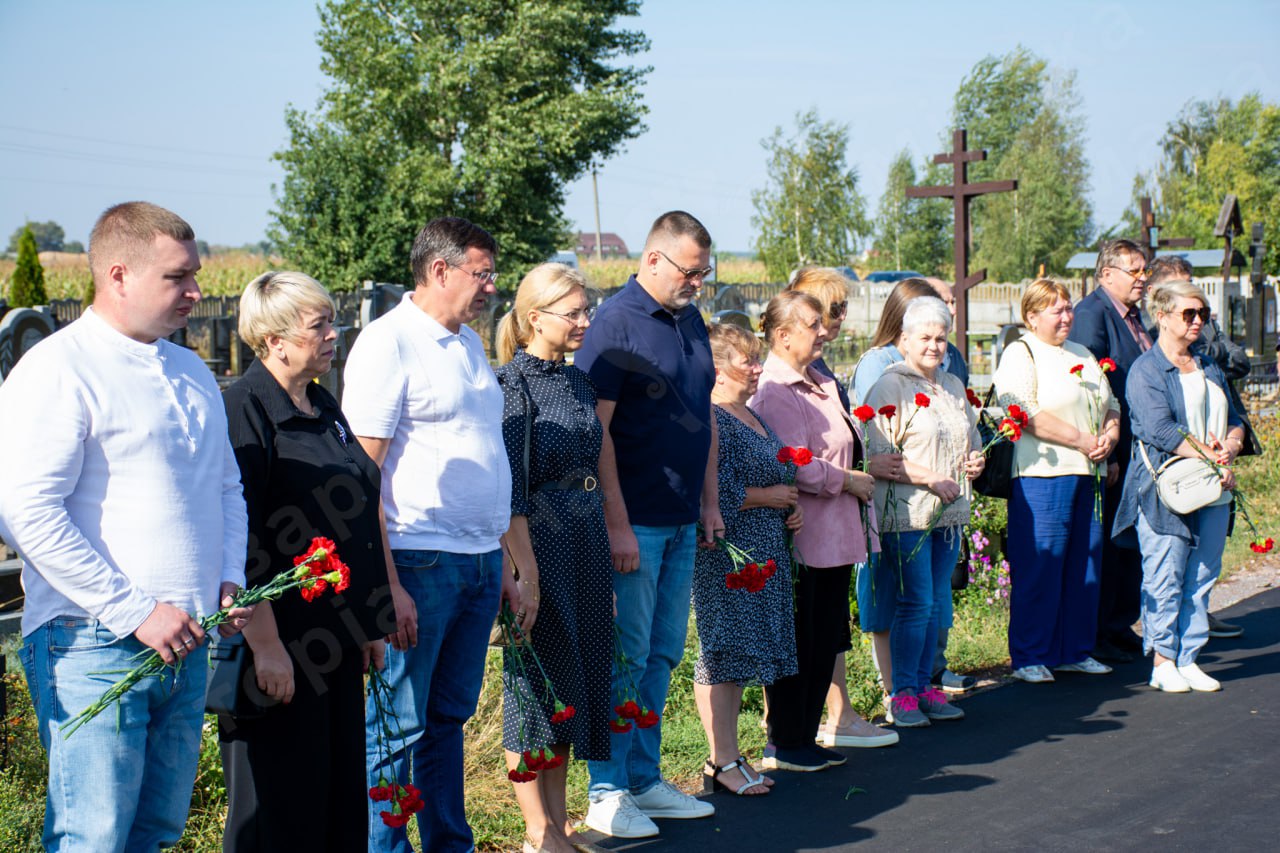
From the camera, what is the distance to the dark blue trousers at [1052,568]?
251 inches

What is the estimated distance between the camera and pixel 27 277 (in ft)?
81.5

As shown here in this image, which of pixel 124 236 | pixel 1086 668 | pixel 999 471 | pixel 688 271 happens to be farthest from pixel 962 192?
pixel 124 236

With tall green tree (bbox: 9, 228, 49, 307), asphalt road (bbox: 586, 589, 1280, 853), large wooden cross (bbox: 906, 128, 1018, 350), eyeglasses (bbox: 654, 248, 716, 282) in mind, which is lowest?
asphalt road (bbox: 586, 589, 1280, 853)

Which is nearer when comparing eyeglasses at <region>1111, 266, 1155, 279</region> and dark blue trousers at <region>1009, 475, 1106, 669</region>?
dark blue trousers at <region>1009, 475, 1106, 669</region>

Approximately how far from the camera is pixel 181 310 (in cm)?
298

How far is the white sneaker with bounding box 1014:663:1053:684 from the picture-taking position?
637 cm

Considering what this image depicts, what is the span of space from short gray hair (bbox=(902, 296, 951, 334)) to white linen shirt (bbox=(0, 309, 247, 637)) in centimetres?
353

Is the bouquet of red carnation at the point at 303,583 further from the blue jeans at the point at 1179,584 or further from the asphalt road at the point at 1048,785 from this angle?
the blue jeans at the point at 1179,584

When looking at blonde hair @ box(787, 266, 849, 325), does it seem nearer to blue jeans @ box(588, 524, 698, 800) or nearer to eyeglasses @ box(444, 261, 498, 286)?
blue jeans @ box(588, 524, 698, 800)

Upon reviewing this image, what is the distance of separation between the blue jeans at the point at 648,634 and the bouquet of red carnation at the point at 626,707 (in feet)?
0.06

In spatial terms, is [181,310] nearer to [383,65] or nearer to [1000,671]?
[1000,671]

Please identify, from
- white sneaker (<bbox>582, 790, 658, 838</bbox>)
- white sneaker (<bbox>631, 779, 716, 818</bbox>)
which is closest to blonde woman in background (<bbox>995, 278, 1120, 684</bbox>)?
white sneaker (<bbox>631, 779, 716, 818</bbox>)

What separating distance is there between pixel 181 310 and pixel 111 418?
32cm

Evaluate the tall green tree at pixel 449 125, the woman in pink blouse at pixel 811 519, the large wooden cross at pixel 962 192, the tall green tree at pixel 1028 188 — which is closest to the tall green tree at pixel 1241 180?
the tall green tree at pixel 1028 188
